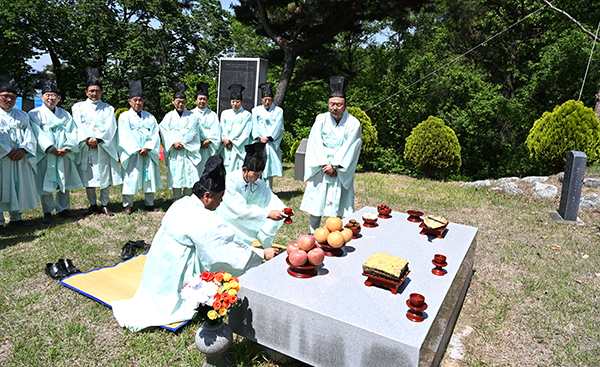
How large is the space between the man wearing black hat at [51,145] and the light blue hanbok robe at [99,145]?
16 cm

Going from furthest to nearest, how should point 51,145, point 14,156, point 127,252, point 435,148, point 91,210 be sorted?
point 435,148 < point 91,210 < point 51,145 < point 14,156 < point 127,252

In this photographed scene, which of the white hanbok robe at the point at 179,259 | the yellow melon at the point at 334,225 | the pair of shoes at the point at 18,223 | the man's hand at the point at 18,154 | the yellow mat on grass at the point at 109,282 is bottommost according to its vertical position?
the pair of shoes at the point at 18,223

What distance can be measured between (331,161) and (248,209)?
1626mm

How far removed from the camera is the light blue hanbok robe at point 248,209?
163 inches

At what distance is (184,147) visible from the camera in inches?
293

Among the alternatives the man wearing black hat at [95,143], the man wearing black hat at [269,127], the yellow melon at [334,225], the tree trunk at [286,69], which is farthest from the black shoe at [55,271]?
the tree trunk at [286,69]

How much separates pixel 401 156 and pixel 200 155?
8.77 meters

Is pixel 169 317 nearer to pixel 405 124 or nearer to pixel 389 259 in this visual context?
pixel 389 259

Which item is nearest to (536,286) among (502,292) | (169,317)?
(502,292)

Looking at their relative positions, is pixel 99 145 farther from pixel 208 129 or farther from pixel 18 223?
pixel 208 129

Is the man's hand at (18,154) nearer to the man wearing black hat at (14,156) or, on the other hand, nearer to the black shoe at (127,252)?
the man wearing black hat at (14,156)

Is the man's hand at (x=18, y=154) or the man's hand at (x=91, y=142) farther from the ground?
the man's hand at (x=91, y=142)

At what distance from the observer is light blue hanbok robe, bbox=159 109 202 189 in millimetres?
7434

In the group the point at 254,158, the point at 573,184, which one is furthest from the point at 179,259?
the point at 573,184
